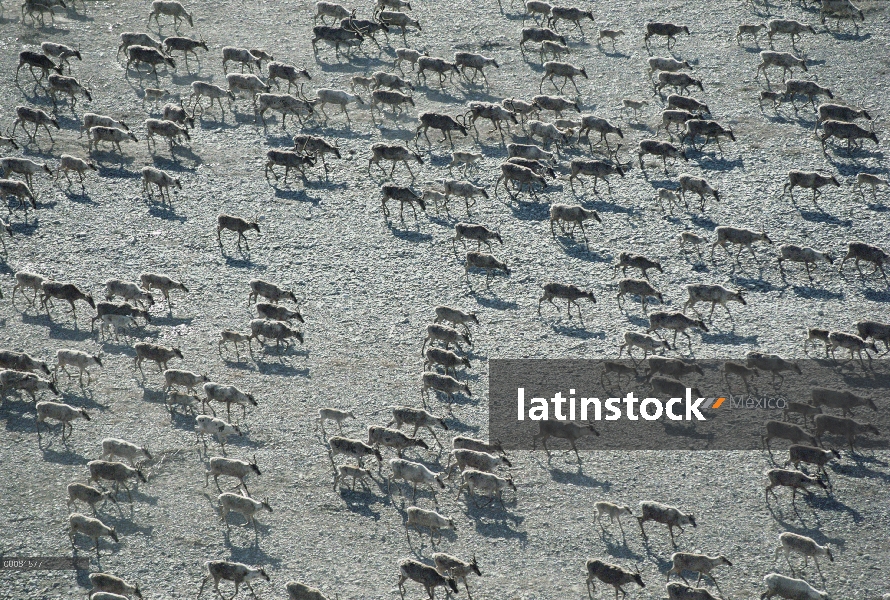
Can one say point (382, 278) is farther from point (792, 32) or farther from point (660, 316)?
point (792, 32)

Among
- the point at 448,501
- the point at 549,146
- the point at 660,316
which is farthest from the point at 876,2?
the point at 448,501

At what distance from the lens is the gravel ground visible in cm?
2227

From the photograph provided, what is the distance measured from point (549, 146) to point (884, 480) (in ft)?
51.6

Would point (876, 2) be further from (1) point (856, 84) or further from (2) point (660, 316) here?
(2) point (660, 316)

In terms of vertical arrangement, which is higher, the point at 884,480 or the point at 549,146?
the point at 549,146

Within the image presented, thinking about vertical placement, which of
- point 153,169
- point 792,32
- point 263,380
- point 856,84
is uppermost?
point 792,32

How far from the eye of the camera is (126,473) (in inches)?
918

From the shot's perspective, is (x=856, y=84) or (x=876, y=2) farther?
(x=876, y=2)

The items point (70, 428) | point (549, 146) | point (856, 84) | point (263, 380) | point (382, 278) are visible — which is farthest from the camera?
point (856, 84)

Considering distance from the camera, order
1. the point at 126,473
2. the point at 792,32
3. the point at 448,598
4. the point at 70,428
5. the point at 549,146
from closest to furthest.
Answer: the point at 448,598
the point at 126,473
the point at 70,428
the point at 549,146
the point at 792,32

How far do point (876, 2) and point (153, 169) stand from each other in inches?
1014

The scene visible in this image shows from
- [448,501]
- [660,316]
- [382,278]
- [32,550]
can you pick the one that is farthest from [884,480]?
[32,550]

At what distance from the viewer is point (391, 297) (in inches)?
1176

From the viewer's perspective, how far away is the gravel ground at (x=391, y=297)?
2227 centimetres
